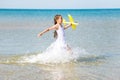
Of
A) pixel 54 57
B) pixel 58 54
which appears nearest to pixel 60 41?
pixel 58 54

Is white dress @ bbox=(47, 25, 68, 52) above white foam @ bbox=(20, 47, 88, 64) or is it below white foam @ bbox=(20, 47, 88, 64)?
above

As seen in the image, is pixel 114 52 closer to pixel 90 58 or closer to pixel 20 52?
pixel 90 58

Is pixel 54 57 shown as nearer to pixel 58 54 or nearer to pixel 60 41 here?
pixel 58 54

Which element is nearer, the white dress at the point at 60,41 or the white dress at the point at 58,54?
the white dress at the point at 58,54

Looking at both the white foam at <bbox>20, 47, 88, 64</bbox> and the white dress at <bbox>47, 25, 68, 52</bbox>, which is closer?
the white foam at <bbox>20, 47, 88, 64</bbox>

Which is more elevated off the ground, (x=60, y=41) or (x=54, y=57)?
(x=60, y=41)

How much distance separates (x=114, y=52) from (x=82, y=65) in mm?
2739

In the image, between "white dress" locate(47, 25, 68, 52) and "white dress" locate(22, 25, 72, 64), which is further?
"white dress" locate(47, 25, 68, 52)

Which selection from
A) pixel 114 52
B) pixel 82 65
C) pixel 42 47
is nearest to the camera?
pixel 82 65

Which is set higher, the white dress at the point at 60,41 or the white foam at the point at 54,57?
the white dress at the point at 60,41

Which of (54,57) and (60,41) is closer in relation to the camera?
(54,57)

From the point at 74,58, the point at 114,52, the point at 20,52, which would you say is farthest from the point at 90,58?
the point at 20,52

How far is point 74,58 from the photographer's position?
1076 centimetres

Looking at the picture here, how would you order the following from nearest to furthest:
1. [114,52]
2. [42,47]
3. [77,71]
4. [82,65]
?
[77,71], [82,65], [114,52], [42,47]
